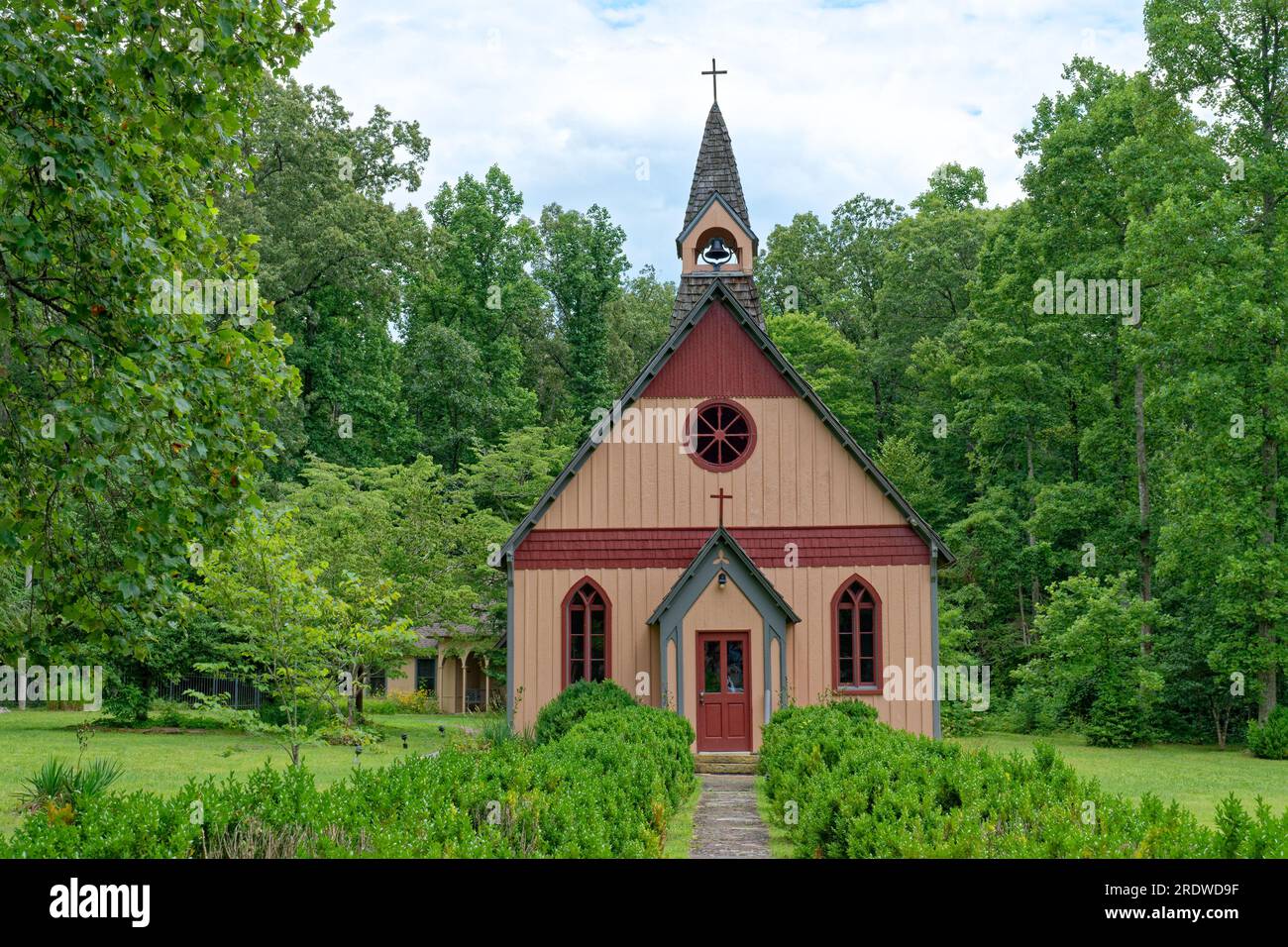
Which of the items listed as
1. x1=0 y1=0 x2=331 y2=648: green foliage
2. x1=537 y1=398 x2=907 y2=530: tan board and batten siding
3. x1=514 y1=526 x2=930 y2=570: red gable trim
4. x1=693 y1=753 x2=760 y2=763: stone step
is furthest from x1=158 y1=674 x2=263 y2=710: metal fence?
x1=0 y1=0 x2=331 y2=648: green foliage

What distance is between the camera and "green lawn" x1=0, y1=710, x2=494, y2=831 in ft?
65.2

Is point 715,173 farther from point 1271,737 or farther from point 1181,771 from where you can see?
point 1271,737

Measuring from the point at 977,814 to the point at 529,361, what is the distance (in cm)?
5001

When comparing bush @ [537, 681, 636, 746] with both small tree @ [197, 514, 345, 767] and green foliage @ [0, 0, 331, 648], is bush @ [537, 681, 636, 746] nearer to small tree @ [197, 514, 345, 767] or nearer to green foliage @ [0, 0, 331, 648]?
small tree @ [197, 514, 345, 767]

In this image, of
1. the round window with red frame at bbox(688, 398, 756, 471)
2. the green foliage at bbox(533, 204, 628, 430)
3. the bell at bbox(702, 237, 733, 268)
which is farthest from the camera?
the green foliage at bbox(533, 204, 628, 430)

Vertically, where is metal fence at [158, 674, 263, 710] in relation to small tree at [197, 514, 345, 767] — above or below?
below

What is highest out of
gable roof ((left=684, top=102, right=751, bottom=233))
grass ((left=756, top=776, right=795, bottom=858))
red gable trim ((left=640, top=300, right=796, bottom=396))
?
gable roof ((left=684, top=102, right=751, bottom=233))

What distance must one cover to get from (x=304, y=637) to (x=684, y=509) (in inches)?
306

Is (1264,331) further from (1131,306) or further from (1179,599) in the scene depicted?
(1179,599)

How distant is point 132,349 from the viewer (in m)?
10.0

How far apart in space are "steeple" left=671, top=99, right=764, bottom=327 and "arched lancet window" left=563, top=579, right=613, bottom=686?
19.6ft

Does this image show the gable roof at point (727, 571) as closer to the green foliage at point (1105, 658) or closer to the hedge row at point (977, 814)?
the hedge row at point (977, 814)

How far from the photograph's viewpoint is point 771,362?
75.9 feet
